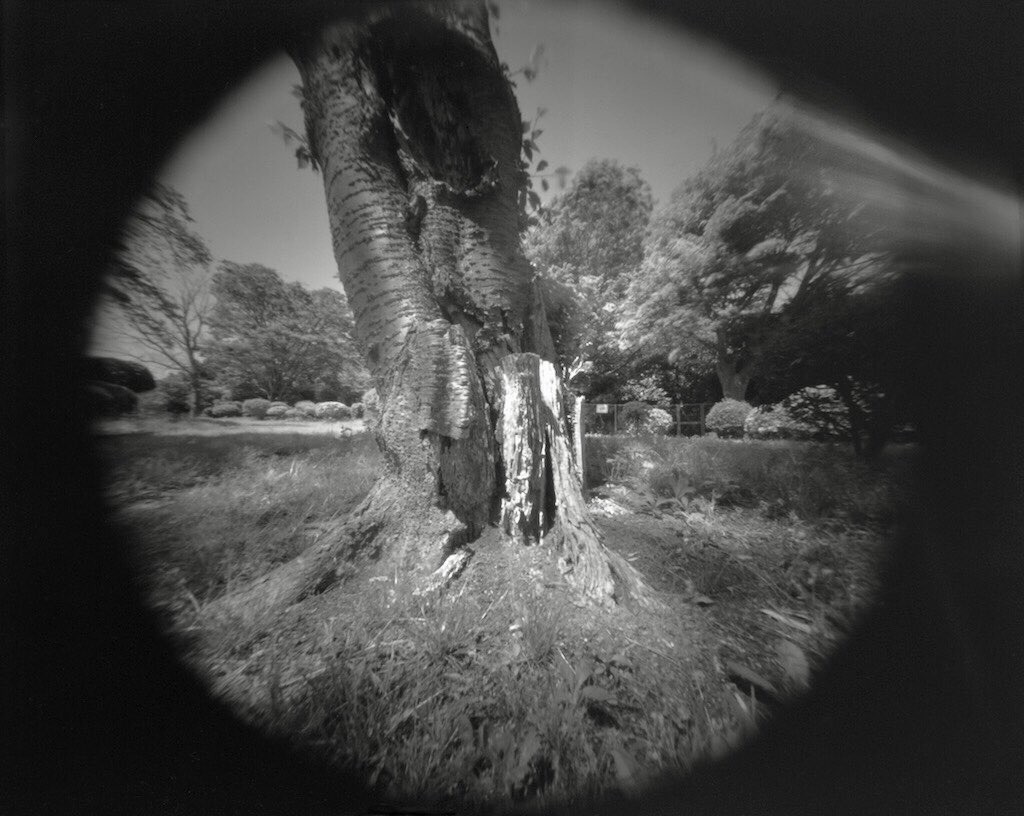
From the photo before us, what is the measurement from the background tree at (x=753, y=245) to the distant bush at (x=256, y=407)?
3.59 m

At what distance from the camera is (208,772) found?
134cm

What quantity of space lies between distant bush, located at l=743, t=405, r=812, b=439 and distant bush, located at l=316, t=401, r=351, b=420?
4141 mm

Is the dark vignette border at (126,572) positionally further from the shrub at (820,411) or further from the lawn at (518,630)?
the shrub at (820,411)

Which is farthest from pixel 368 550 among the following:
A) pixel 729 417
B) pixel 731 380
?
pixel 731 380

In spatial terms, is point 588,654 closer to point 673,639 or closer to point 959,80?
point 673,639

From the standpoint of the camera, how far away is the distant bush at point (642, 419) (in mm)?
3584

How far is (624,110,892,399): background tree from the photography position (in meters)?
1.63

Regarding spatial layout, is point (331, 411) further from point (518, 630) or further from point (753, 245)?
point (753, 245)

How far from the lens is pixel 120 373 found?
1.82 m

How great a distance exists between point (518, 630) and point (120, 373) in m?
2.68

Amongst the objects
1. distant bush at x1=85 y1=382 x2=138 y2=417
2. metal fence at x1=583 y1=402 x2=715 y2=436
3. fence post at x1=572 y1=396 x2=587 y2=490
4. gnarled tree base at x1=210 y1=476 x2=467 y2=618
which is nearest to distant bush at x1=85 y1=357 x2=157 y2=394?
distant bush at x1=85 y1=382 x2=138 y2=417

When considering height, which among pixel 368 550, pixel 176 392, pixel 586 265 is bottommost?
pixel 368 550

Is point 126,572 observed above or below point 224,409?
below

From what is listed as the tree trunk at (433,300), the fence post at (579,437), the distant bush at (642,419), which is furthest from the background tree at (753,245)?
the fence post at (579,437)
